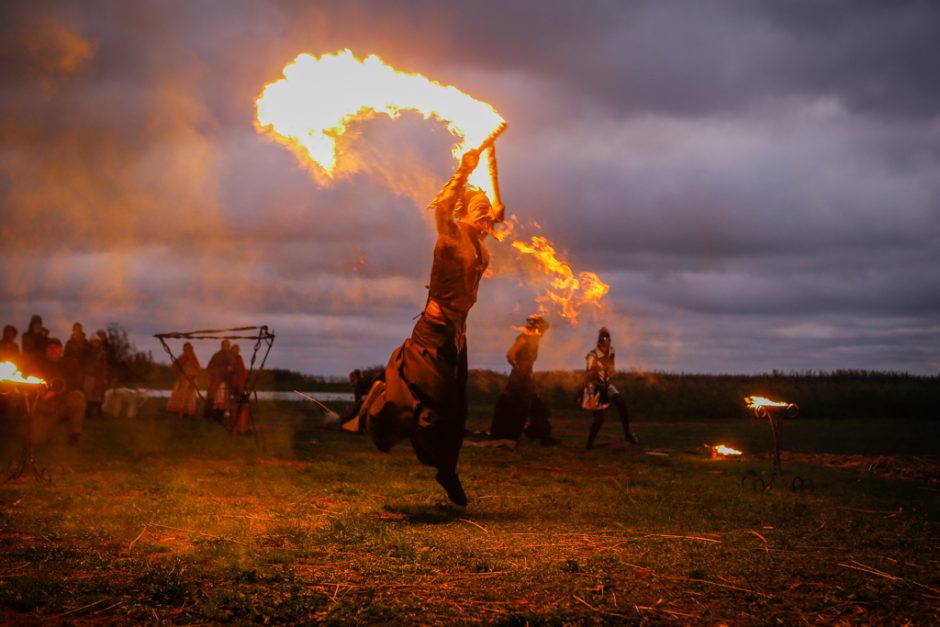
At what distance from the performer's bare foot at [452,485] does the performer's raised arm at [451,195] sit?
2.39 m

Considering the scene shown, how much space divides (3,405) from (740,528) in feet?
44.9

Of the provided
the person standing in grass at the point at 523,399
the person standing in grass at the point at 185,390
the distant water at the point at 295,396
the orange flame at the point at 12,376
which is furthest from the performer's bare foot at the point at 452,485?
the distant water at the point at 295,396

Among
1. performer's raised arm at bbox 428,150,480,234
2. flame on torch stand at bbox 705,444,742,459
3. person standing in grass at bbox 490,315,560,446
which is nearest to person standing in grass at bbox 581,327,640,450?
person standing in grass at bbox 490,315,560,446

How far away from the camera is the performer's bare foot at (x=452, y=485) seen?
8357mm

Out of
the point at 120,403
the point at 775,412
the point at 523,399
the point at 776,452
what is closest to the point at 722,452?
the point at 523,399

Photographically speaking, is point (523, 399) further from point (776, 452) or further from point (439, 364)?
point (439, 364)

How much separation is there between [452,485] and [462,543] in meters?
1.60

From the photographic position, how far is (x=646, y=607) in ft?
16.7

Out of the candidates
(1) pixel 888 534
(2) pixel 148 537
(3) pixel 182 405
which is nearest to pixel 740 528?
(1) pixel 888 534

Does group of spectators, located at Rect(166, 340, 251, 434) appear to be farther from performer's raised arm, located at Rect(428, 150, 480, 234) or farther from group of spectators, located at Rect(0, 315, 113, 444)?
performer's raised arm, located at Rect(428, 150, 480, 234)

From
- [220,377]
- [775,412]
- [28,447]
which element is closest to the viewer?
[28,447]

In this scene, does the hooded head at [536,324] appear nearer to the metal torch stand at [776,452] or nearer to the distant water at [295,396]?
the metal torch stand at [776,452]

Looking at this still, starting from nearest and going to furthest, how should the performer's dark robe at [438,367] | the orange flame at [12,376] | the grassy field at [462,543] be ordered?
the grassy field at [462,543], the performer's dark robe at [438,367], the orange flame at [12,376]

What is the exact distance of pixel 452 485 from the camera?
8438 mm
